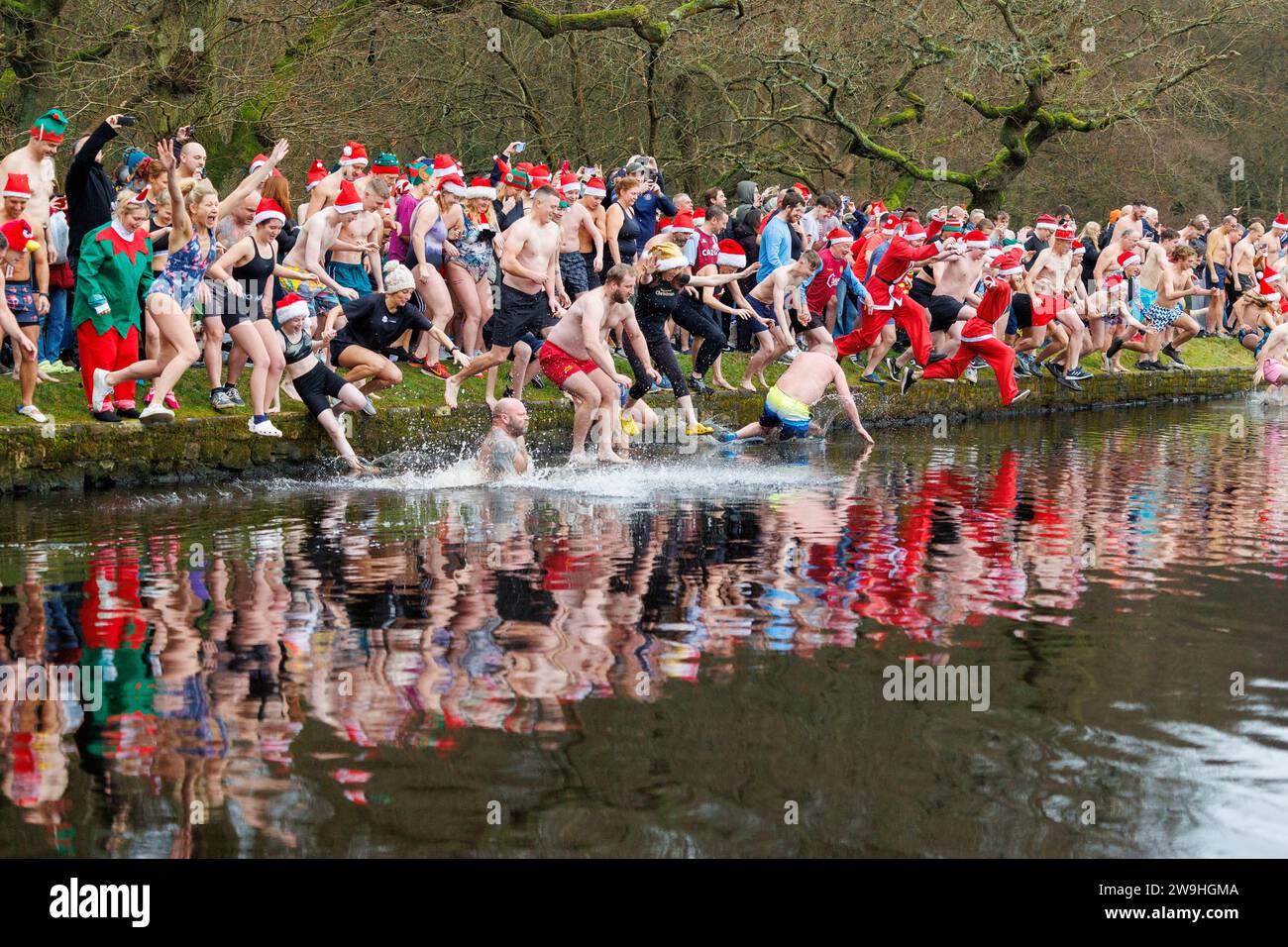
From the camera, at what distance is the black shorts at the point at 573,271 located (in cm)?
1611

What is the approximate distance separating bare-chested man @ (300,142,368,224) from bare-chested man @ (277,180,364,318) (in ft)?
0.35

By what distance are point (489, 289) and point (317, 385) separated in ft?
10.8

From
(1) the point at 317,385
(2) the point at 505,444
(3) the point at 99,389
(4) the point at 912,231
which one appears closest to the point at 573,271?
(1) the point at 317,385

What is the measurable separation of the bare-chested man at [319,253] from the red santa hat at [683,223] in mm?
2684

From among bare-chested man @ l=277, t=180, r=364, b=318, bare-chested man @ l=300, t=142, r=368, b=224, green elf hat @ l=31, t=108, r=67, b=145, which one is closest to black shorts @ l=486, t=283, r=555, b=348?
bare-chested man @ l=277, t=180, r=364, b=318

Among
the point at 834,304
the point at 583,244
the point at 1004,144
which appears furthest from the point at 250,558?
the point at 1004,144

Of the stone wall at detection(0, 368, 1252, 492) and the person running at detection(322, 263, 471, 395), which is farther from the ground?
the person running at detection(322, 263, 471, 395)

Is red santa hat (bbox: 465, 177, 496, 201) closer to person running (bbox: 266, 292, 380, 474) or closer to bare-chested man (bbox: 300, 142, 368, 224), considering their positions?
bare-chested man (bbox: 300, 142, 368, 224)

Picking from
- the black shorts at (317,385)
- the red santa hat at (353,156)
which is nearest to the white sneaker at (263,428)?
the black shorts at (317,385)

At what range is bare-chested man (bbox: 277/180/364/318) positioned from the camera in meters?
14.1

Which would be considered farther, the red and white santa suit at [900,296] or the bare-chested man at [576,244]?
the red and white santa suit at [900,296]

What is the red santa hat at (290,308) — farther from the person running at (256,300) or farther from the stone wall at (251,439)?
the stone wall at (251,439)

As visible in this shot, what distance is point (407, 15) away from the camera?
22.8 m
